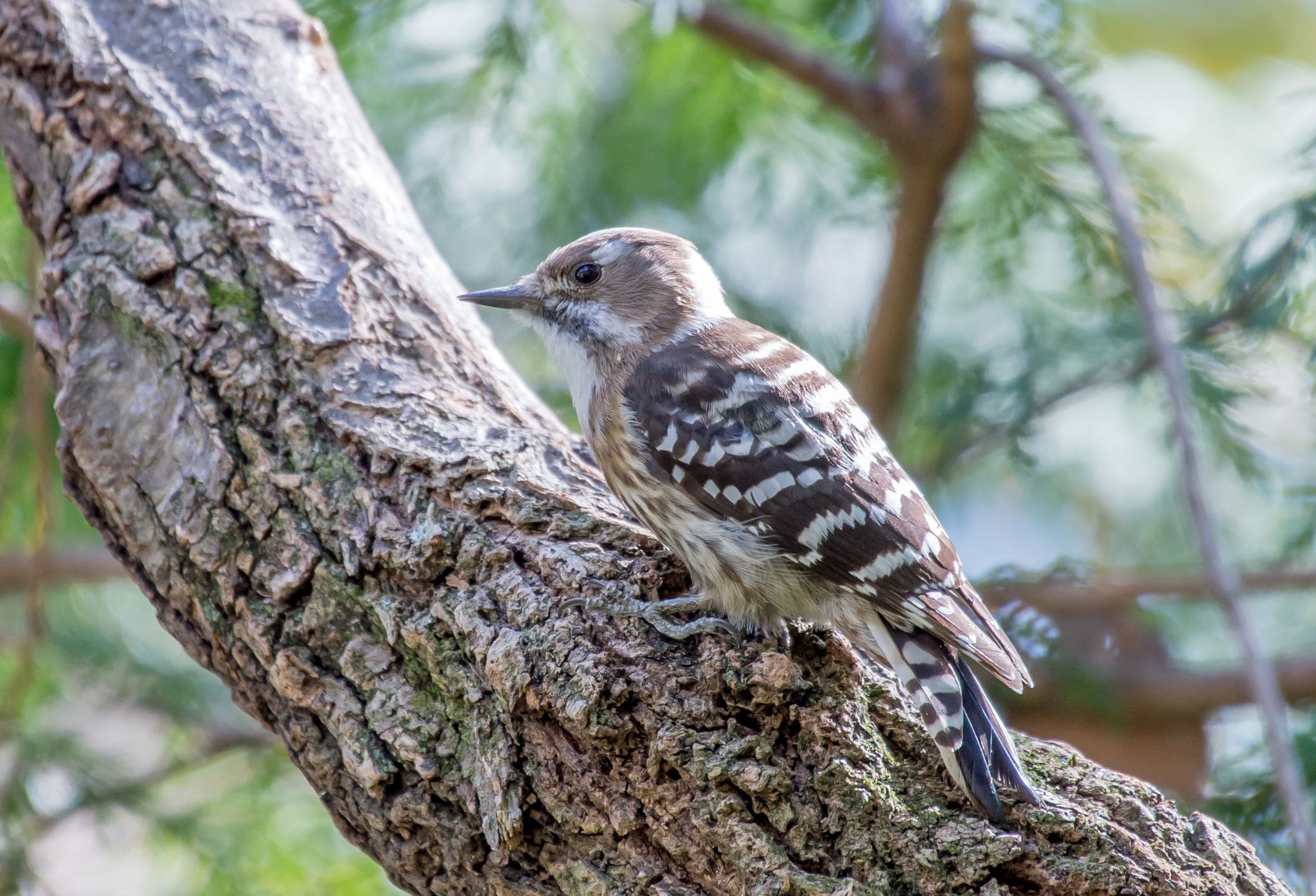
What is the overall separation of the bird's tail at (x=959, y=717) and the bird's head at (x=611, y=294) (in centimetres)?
106

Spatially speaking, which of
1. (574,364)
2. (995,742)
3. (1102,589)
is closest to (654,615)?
(995,742)

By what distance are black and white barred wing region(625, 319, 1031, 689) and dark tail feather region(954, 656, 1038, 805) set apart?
0.18 m

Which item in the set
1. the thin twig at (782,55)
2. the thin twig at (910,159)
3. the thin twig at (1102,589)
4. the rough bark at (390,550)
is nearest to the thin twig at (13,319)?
the rough bark at (390,550)

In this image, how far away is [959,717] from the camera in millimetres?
1878

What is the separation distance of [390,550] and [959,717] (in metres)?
1.07

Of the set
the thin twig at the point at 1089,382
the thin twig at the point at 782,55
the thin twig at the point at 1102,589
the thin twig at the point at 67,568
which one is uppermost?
the thin twig at the point at 782,55

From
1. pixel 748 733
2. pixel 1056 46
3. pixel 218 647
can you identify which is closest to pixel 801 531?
pixel 748 733

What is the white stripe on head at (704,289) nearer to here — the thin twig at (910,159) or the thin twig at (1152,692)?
the thin twig at (910,159)

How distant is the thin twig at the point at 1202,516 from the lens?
1857 mm

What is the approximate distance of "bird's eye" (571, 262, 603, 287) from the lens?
296 centimetres

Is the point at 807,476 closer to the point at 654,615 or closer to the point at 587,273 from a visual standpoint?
the point at 654,615

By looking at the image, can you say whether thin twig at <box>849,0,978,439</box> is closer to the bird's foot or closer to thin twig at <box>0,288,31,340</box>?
the bird's foot

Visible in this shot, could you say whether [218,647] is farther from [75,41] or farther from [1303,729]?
[1303,729]

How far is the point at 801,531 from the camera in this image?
234cm
